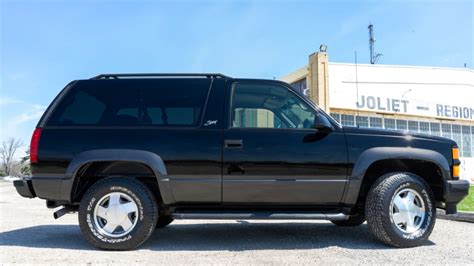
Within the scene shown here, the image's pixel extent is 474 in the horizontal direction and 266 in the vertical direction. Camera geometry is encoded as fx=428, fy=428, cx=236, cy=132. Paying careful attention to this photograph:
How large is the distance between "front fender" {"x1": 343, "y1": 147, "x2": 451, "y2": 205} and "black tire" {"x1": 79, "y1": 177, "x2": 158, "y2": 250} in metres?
2.35

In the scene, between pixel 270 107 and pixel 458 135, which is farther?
pixel 458 135

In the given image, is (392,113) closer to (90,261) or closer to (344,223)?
(344,223)

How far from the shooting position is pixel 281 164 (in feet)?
16.5

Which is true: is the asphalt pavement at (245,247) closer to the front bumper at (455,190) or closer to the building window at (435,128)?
the front bumper at (455,190)

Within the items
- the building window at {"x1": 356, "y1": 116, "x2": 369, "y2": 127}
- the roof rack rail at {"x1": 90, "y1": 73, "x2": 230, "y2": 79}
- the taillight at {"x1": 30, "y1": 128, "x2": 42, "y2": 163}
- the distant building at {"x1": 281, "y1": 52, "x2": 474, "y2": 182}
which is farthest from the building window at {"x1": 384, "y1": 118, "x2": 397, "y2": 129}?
the taillight at {"x1": 30, "y1": 128, "x2": 42, "y2": 163}

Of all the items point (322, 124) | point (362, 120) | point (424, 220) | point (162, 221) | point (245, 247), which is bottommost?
point (245, 247)

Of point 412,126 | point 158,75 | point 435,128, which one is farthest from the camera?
point 435,128

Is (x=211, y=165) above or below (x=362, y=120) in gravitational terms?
below

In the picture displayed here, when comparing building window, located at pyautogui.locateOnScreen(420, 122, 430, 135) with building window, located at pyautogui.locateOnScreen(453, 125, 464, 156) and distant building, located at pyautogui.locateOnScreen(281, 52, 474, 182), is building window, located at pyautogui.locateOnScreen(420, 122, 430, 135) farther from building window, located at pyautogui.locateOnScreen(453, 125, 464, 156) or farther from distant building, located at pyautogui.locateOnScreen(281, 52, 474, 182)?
building window, located at pyautogui.locateOnScreen(453, 125, 464, 156)

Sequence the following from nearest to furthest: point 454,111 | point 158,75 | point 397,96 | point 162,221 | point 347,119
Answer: point 158,75
point 162,221
point 347,119
point 397,96
point 454,111

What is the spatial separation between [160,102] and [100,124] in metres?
0.77

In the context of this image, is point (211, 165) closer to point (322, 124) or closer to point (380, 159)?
point (322, 124)

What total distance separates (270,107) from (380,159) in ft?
4.88

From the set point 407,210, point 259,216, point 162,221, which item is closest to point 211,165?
point 259,216
